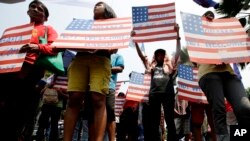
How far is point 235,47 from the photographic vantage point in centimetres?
373

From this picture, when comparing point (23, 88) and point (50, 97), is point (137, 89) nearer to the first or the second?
point (50, 97)

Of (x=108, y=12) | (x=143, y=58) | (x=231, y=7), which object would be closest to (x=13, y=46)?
(x=108, y=12)

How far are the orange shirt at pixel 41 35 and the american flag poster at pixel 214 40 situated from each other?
137 centimetres

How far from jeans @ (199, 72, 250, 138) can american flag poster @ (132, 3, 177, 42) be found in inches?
47.0

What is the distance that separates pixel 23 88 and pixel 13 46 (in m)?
0.44

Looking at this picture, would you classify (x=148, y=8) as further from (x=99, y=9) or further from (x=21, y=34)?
(x=21, y=34)

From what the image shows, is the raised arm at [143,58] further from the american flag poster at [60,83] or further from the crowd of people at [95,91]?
the american flag poster at [60,83]

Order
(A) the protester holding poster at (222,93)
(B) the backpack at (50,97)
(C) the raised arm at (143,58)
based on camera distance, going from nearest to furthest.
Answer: (A) the protester holding poster at (222,93)
(C) the raised arm at (143,58)
(B) the backpack at (50,97)

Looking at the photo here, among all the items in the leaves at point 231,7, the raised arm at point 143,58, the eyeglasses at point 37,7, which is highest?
the leaves at point 231,7

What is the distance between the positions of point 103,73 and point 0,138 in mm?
1236

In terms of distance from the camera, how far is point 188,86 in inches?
223

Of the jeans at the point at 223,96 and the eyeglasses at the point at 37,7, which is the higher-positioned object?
the eyeglasses at the point at 37,7

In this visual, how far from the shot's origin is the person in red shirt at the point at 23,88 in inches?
141

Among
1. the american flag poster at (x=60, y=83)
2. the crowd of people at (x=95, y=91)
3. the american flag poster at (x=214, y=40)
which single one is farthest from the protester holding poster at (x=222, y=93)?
the american flag poster at (x=60, y=83)
